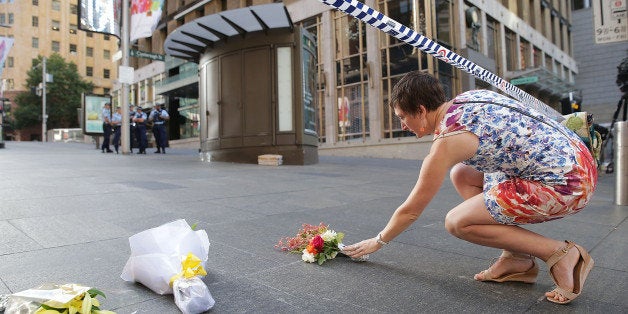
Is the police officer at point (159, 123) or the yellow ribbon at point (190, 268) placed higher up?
the police officer at point (159, 123)

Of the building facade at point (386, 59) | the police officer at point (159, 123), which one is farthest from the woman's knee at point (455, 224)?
the police officer at point (159, 123)

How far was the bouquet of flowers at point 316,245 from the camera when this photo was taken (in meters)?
2.86

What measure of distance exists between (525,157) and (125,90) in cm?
1580

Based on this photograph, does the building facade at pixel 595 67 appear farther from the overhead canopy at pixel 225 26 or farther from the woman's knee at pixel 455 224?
the woman's knee at pixel 455 224

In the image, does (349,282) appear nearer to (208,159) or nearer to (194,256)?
(194,256)

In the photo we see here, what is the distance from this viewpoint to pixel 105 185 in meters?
6.45

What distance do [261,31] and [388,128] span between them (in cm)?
911

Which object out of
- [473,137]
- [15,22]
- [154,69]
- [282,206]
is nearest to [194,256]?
[473,137]

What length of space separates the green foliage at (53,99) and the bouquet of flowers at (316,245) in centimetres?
5925

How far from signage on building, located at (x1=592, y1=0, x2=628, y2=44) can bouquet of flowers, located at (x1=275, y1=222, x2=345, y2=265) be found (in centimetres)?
983

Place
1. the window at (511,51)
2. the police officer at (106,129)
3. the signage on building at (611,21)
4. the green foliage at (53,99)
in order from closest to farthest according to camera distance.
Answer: the signage on building at (611,21) → the police officer at (106,129) → the window at (511,51) → the green foliage at (53,99)

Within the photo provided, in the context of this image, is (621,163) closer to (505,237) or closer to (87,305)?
(505,237)

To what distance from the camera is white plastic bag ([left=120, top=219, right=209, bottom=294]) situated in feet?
7.20

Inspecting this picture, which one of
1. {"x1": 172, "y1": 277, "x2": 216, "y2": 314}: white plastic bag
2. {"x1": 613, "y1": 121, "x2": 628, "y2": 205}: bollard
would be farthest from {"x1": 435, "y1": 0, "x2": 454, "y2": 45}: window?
{"x1": 172, "y1": 277, "x2": 216, "y2": 314}: white plastic bag
